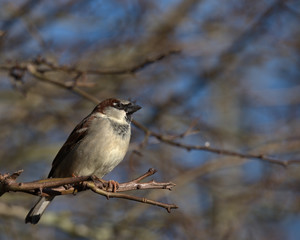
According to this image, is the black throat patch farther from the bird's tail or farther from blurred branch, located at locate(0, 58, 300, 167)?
the bird's tail

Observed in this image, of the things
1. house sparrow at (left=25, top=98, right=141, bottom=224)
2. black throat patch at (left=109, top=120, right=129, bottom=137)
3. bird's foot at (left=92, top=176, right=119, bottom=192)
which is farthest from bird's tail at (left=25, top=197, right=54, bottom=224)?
bird's foot at (left=92, top=176, right=119, bottom=192)

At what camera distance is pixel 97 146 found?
3.90m

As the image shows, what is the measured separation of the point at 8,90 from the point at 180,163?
2810 mm

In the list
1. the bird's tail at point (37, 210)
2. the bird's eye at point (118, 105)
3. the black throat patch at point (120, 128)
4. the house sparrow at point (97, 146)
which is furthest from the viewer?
the bird's eye at point (118, 105)

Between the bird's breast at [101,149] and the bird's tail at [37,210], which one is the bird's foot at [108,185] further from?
the bird's tail at [37,210]

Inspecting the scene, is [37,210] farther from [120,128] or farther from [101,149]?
[120,128]

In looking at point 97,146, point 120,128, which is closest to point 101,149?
point 97,146

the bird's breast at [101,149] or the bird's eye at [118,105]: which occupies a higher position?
the bird's eye at [118,105]

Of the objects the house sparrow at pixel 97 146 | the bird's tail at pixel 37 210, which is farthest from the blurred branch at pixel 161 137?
the bird's tail at pixel 37 210

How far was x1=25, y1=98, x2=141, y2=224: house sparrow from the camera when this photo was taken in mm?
3855

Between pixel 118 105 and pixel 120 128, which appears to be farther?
pixel 118 105

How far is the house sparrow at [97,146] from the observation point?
3.86 meters

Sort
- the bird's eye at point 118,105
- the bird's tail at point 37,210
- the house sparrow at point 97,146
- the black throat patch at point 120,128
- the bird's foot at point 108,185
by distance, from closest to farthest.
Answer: the bird's foot at point 108,185 < the bird's tail at point 37,210 < the house sparrow at point 97,146 < the black throat patch at point 120,128 < the bird's eye at point 118,105

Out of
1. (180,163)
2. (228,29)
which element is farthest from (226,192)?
(228,29)
